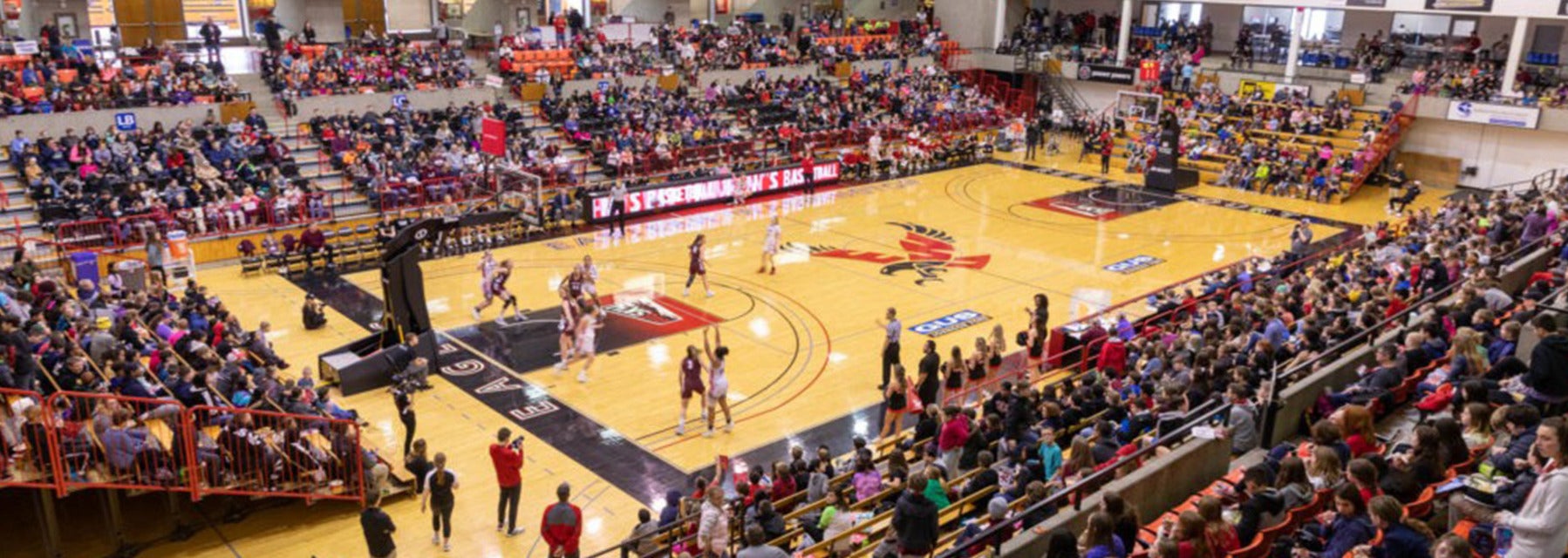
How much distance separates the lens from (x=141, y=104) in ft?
103

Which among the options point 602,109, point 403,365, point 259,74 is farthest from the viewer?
point 602,109

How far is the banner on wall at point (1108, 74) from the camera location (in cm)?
4672

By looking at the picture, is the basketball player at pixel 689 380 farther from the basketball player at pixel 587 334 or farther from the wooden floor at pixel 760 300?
the basketball player at pixel 587 334

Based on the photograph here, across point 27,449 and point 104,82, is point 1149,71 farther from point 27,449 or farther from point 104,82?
point 27,449

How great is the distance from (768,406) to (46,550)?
9.85 m

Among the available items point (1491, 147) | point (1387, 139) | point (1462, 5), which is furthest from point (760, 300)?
point (1462, 5)

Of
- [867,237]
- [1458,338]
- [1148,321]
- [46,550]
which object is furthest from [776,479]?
[867,237]

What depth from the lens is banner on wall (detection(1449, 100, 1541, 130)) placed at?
36094mm

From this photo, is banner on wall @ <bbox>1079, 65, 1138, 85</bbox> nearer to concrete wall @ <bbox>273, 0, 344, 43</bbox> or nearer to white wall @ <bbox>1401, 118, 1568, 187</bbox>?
white wall @ <bbox>1401, 118, 1568, 187</bbox>

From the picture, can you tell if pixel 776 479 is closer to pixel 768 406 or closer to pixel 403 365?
pixel 768 406

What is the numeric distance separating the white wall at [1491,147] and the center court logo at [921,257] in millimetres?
20009

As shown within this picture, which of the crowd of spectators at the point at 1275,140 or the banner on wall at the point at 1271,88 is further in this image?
the banner on wall at the point at 1271,88

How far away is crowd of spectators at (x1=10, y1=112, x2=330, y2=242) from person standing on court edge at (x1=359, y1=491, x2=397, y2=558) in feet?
51.2

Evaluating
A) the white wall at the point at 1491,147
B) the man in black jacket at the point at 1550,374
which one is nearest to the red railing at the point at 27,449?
the man in black jacket at the point at 1550,374
